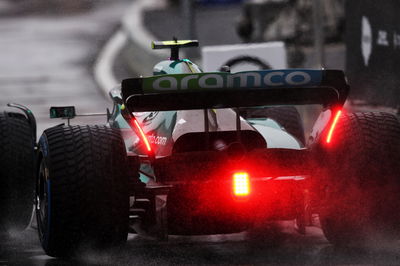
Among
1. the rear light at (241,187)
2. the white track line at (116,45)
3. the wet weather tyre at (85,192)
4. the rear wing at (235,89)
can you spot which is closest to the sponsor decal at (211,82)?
the rear wing at (235,89)

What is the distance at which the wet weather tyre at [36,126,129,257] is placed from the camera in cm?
1021

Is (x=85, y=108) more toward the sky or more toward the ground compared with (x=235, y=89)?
more toward the ground

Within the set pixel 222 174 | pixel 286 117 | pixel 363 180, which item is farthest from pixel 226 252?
pixel 286 117

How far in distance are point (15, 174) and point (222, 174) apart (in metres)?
2.40

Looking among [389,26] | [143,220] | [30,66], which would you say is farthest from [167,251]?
[30,66]

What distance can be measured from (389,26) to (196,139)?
35.3ft

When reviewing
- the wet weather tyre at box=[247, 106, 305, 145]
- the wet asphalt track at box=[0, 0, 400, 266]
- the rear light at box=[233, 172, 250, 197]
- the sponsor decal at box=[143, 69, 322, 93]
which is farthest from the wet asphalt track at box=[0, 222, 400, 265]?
the wet weather tyre at box=[247, 106, 305, 145]

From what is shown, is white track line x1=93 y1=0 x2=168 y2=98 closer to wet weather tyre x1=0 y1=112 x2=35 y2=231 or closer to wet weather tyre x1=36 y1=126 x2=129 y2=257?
wet weather tyre x1=0 y1=112 x2=35 y2=231

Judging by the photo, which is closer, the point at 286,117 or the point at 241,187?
the point at 241,187

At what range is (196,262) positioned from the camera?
34.6ft

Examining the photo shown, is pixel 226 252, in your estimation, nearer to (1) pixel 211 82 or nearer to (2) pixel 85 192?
(2) pixel 85 192

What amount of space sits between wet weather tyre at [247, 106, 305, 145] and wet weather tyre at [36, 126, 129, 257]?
3.48 meters

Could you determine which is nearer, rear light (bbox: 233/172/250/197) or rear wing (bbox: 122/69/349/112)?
rear wing (bbox: 122/69/349/112)

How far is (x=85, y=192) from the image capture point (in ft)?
33.4
